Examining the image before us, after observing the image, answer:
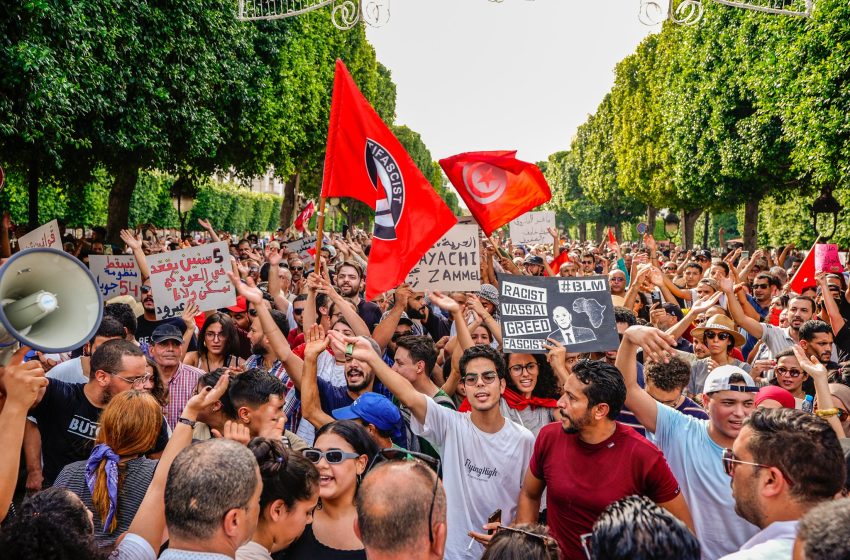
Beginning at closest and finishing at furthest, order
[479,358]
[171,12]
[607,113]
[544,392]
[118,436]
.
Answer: [118,436] < [479,358] < [544,392] < [171,12] < [607,113]

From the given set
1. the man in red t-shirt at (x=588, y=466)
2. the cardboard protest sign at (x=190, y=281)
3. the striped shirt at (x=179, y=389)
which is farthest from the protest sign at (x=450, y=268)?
the man in red t-shirt at (x=588, y=466)

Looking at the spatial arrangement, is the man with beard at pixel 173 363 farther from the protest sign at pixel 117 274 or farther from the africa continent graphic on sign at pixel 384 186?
the protest sign at pixel 117 274

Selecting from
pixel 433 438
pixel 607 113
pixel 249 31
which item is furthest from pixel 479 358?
pixel 607 113

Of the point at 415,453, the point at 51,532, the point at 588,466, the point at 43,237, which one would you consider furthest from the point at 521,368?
the point at 43,237

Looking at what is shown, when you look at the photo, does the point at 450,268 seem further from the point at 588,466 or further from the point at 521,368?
the point at 588,466

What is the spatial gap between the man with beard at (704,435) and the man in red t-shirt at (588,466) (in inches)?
15.4

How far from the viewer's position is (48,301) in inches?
132

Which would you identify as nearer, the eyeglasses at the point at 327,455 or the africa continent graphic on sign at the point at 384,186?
the eyeglasses at the point at 327,455

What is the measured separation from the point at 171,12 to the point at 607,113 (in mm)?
50113

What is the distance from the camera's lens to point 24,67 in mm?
9695

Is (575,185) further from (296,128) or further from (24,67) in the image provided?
(24,67)

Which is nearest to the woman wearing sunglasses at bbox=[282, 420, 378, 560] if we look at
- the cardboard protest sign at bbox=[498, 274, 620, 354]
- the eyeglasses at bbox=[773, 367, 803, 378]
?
the cardboard protest sign at bbox=[498, 274, 620, 354]

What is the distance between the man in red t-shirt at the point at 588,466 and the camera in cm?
371

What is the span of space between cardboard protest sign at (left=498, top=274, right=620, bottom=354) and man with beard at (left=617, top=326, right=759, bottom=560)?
127 cm
